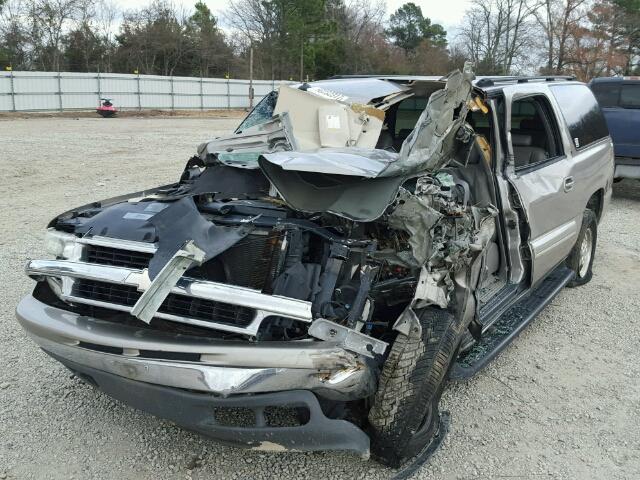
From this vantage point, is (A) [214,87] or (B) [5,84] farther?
(A) [214,87]

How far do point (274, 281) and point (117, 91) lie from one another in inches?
1218

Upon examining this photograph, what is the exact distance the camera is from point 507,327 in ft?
13.2

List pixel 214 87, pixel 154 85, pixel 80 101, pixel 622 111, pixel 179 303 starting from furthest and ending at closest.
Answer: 1. pixel 214 87
2. pixel 154 85
3. pixel 80 101
4. pixel 622 111
5. pixel 179 303

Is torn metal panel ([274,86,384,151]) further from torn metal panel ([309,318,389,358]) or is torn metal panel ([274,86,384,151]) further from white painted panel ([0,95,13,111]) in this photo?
white painted panel ([0,95,13,111])

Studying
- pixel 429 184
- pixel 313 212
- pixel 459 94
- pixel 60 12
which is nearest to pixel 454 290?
pixel 429 184

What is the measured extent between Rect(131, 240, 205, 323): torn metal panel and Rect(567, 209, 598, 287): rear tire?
388cm

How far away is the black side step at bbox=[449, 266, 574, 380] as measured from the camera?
339 cm

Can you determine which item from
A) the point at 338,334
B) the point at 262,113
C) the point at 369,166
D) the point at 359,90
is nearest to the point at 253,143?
the point at 262,113

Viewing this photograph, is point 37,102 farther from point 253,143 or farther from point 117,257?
point 117,257

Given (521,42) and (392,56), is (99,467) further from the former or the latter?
(392,56)

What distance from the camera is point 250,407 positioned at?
237 cm

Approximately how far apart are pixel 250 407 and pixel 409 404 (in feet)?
2.49

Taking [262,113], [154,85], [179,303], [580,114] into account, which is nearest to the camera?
[179,303]

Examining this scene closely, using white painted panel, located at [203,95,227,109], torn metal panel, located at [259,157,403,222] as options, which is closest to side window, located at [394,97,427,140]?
torn metal panel, located at [259,157,403,222]
